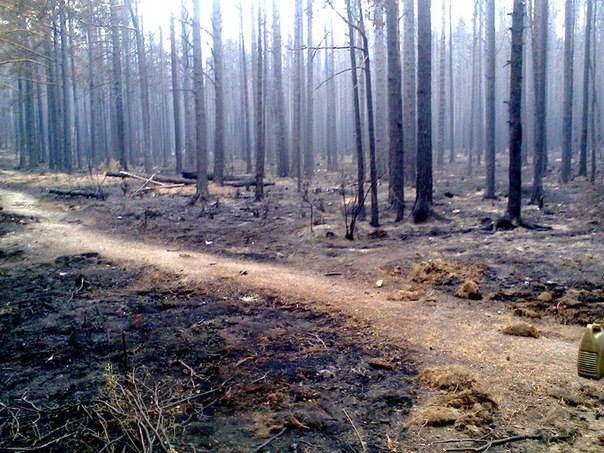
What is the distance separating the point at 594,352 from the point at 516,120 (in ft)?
22.9

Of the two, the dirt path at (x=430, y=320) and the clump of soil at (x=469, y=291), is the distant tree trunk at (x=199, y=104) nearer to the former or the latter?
the dirt path at (x=430, y=320)

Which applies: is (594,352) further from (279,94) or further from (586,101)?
(279,94)

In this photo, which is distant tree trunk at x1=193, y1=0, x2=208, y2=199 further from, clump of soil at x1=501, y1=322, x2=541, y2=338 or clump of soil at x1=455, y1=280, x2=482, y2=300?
clump of soil at x1=501, y1=322, x2=541, y2=338

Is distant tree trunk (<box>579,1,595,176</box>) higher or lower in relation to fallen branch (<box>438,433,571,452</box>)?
higher

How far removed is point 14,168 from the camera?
31.0 m

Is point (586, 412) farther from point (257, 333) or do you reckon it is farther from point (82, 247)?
point (82, 247)

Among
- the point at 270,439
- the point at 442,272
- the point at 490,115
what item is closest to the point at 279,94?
the point at 490,115

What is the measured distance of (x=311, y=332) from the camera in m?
5.71

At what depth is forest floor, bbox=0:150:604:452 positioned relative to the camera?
12.7 ft

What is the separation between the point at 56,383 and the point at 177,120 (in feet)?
74.3

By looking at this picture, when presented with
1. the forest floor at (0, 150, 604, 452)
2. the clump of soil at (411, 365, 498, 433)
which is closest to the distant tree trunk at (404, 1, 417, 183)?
the forest floor at (0, 150, 604, 452)

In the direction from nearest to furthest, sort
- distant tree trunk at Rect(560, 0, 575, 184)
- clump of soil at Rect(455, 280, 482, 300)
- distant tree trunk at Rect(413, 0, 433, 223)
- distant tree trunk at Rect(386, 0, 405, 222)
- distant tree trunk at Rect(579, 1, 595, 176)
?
1. clump of soil at Rect(455, 280, 482, 300)
2. distant tree trunk at Rect(413, 0, 433, 223)
3. distant tree trunk at Rect(386, 0, 405, 222)
4. distant tree trunk at Rect(579, 1, 595, 176)
5. distant tree trunk at Rect(560, 0, 575, 184)

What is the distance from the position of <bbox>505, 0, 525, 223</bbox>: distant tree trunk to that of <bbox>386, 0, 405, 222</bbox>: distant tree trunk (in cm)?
234

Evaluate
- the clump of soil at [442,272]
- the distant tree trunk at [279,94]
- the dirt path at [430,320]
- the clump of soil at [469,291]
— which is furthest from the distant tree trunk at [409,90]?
the clump of soil at [469,291]
